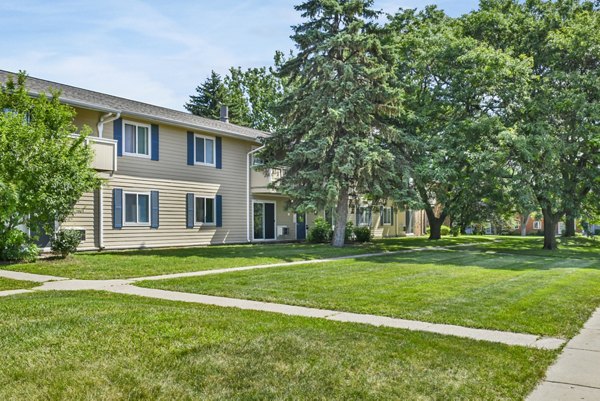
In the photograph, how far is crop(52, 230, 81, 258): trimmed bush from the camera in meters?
13.8

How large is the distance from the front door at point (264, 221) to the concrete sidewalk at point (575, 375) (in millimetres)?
19533

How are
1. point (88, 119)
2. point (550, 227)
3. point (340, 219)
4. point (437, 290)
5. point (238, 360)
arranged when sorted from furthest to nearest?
point (550, 227) < point (340, 219) < point (88, 119) < point (437, 290) < point (238, 360)

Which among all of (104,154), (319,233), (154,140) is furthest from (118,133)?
(319,233)

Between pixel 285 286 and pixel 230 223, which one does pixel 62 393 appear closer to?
pixel 285 286

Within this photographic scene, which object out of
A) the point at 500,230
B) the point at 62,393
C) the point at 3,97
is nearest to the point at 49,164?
the point at 3,97

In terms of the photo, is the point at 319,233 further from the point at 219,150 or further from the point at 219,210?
the point at 219,150

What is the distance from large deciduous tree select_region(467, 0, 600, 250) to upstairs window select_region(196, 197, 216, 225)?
12655 millimetres

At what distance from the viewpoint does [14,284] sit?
971 centimetres

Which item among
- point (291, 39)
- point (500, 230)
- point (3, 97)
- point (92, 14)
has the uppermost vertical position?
point (291, 39)

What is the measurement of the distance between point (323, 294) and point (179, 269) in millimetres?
4818

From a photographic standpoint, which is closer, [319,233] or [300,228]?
[319,233]

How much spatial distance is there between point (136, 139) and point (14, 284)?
33.0 feet

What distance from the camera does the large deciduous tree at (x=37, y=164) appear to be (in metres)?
11.9

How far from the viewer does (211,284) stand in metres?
9.98
